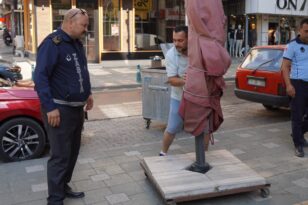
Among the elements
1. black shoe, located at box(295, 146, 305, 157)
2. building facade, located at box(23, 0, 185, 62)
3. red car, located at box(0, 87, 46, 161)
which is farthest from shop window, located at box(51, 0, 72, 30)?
black shoe, located at box(295, 146, 305, 157)

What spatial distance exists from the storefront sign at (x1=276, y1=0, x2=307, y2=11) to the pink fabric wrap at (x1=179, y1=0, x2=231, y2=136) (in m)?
22.7

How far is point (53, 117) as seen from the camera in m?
3.92

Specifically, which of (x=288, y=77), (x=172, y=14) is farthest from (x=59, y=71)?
(x=172, y=14)

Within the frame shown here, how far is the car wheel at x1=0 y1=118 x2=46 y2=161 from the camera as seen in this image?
5914 millimetres

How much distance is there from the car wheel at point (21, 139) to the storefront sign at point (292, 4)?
22113 millimetres

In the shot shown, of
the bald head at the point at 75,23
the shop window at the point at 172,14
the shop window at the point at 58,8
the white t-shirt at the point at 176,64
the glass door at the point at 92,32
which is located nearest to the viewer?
the bald head at the point at 75,23

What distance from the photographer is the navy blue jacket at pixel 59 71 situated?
3.90m

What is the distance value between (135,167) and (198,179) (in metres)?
1.38

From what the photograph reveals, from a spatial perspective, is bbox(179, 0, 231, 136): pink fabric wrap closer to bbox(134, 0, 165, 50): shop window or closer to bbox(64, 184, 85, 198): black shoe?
bbox(64, 184, 85, 198): black shoe

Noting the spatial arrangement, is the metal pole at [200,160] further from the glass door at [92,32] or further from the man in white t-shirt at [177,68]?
the glass door at [92,32]

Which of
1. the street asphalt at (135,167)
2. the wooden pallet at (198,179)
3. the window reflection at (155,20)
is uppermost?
the window reflection at (155,20)

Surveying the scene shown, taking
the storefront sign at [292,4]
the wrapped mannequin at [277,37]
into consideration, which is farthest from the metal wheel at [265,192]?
the storefront sign at [292,4]

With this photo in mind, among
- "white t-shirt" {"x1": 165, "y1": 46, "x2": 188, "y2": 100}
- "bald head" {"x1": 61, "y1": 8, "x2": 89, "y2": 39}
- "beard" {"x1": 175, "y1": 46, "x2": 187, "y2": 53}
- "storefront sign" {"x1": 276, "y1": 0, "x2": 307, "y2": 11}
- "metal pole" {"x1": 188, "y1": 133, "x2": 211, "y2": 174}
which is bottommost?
"metal pole" {"x1": 188, "y1": 133, "x2": 211, "y2": 174}

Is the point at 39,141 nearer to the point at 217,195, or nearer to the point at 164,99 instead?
the point at 164,99
